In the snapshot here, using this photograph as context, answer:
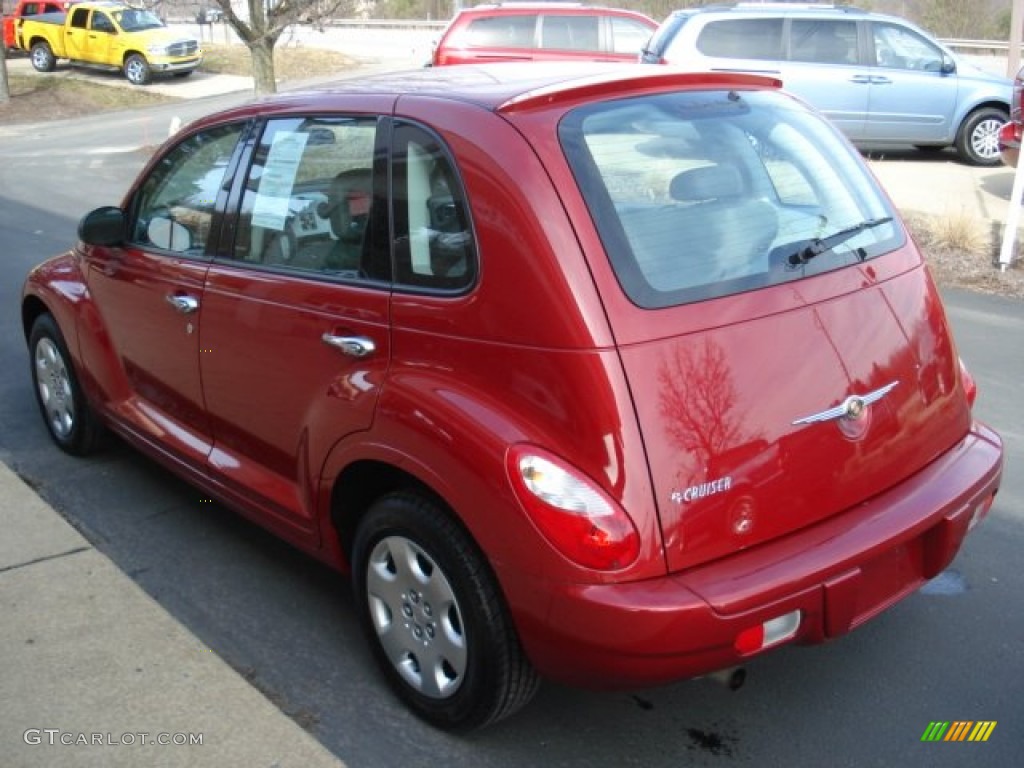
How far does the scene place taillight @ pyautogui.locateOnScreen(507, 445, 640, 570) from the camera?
2527 mm

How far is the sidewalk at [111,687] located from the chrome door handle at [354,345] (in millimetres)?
1049

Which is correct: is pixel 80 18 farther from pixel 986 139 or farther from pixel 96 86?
pixel 986 139

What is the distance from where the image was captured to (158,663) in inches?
133

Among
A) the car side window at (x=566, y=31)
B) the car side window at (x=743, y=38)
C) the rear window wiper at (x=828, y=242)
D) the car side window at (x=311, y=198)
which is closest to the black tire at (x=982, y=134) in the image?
the car side window at (x=743, y=38)

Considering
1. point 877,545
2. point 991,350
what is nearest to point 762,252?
point 877,545

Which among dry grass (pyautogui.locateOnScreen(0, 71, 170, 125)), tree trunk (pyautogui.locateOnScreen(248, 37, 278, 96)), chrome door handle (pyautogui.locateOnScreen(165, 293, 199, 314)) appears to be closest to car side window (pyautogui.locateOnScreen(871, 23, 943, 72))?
tree trunk (pyautogui.locateOnScreen(248, 37, 278, 96))

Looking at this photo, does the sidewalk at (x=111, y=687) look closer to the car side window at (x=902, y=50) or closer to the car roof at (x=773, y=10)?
the car roof at (x=773, y=10)

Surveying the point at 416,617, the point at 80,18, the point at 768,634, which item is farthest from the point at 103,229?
the point at 80,18

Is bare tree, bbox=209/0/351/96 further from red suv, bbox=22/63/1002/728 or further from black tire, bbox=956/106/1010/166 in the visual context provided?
red suv, bbox=22/63/1002/728

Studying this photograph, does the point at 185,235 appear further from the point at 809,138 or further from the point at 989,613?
the point at 989,613

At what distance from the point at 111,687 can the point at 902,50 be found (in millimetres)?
13684

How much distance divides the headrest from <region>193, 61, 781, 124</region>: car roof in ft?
0.89

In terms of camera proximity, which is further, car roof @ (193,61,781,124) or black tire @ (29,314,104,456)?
black tire @ (29,314,104,456)

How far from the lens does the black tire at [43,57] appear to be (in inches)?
1261
